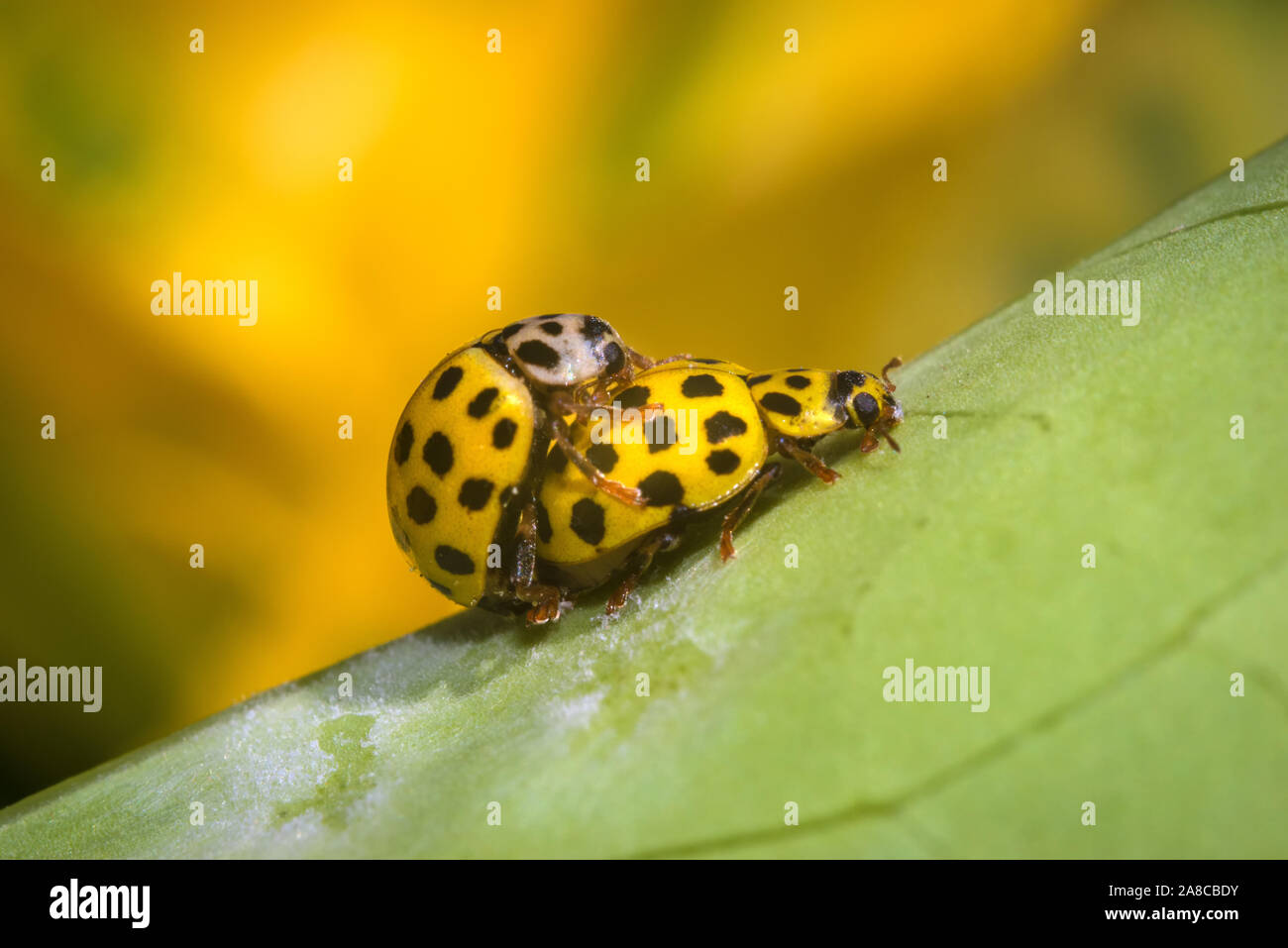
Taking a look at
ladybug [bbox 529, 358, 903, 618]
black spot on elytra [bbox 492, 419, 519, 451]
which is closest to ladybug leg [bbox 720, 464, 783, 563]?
ladybug [bbox 529, 358, 903, 618]

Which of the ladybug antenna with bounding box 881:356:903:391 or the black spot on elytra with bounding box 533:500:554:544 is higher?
the ladybug antenna with bounding box 881:356:903:391

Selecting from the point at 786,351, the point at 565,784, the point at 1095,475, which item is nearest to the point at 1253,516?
the point at 1095,475

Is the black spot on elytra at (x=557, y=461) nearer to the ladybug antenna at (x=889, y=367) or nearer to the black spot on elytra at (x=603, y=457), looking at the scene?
the black spot on elytra at (x=603, y=457)

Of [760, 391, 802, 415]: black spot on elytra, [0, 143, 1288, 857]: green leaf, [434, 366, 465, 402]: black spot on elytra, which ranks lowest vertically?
[0, 143, 1288, 857]: green leaf

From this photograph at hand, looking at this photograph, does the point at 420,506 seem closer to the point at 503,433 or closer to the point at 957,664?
the point at 503,433

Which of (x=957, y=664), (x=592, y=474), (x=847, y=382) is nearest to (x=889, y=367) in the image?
(x=847, y=382)

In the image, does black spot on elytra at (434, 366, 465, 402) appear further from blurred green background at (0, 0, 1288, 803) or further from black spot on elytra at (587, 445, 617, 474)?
blurred green background at (0, 0, 1288, 803)

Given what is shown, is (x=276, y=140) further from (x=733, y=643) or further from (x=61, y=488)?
(x=733, y=643)
